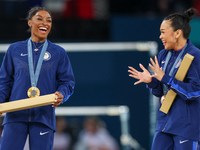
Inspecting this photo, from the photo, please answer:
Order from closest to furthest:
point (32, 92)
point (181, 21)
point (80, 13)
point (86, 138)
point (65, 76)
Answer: point (32, 92) < point (181, 21) < point (65, 76) < point (86, 138) < point (80, 13)

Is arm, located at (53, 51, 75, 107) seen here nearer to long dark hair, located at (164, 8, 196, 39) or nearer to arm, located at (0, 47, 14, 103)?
arm, located at (0, 47, 14, 103)

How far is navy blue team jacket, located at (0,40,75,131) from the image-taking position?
13.2ft

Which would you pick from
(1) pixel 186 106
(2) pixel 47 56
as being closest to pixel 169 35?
(1) pixel 186 106

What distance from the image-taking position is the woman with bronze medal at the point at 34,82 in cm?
396

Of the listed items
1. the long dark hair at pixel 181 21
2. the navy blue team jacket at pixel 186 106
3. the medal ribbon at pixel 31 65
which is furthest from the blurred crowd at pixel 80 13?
the navy blue team jacket at pixel 186 106

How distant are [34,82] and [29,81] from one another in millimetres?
59

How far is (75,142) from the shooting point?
28.8ft

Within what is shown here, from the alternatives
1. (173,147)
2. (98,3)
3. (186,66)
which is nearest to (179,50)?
(186,66)

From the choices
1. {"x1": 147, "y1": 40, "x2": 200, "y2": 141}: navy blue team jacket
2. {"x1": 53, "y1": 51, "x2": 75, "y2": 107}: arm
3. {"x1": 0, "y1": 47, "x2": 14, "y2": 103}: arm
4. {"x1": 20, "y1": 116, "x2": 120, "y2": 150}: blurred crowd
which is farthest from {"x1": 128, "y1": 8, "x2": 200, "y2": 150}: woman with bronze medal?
{"x1": 20, "y1": 116, "x2": 120, "y2": 150}: blurred crowd

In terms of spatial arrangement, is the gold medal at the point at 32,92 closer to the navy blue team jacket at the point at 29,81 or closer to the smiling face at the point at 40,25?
the navy blue team jacket at the point at 29,81

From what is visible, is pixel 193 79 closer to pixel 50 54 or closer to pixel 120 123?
pixel 50 54

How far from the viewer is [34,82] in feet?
13.3

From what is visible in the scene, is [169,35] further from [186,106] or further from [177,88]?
[186,106]

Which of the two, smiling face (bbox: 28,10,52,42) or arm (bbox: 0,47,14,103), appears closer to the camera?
arm (bbox: 0,47,14,103)
